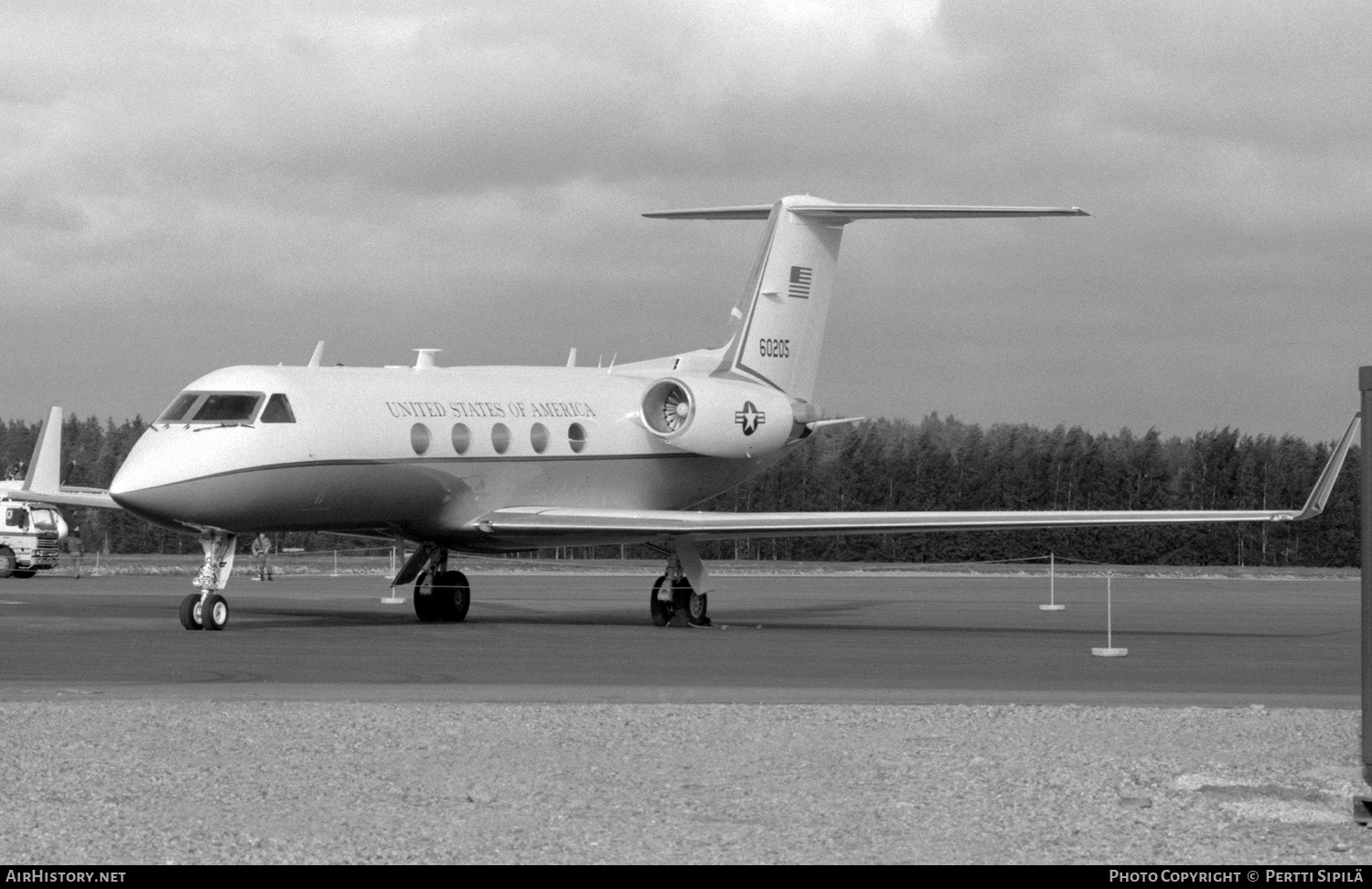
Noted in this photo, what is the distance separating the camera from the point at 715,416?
27344 mm

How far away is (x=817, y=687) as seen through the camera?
1557cm

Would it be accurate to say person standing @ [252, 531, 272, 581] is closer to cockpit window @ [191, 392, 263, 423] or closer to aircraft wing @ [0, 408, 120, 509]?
aircraft wing @ [0, 408, 120, 509]

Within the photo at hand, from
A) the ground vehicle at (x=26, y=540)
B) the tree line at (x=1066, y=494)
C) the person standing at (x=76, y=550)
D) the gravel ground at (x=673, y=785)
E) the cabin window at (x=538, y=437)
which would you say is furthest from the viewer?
the tree line at (x=1066, y=494)

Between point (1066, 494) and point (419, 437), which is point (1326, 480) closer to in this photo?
point (419, 437)

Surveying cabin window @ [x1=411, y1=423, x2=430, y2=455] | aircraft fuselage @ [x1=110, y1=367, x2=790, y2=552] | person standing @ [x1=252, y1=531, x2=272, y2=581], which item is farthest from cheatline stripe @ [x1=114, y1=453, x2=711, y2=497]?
person standing @ [x1=252, y1=531, x2=272, y2=581]

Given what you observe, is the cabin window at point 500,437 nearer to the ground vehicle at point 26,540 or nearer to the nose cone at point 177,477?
the nose cone at point 177,477

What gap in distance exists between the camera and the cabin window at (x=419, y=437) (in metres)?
24.5

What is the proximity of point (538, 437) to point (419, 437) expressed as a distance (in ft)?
7.21

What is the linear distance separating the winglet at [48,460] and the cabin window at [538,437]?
1213 centimetres

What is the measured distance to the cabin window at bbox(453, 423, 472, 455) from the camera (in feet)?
82.4

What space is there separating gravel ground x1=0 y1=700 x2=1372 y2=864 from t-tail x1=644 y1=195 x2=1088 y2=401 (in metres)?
16.2

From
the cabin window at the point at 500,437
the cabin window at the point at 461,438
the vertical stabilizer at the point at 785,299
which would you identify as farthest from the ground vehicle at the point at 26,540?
the cabin window at the point at 461,438
